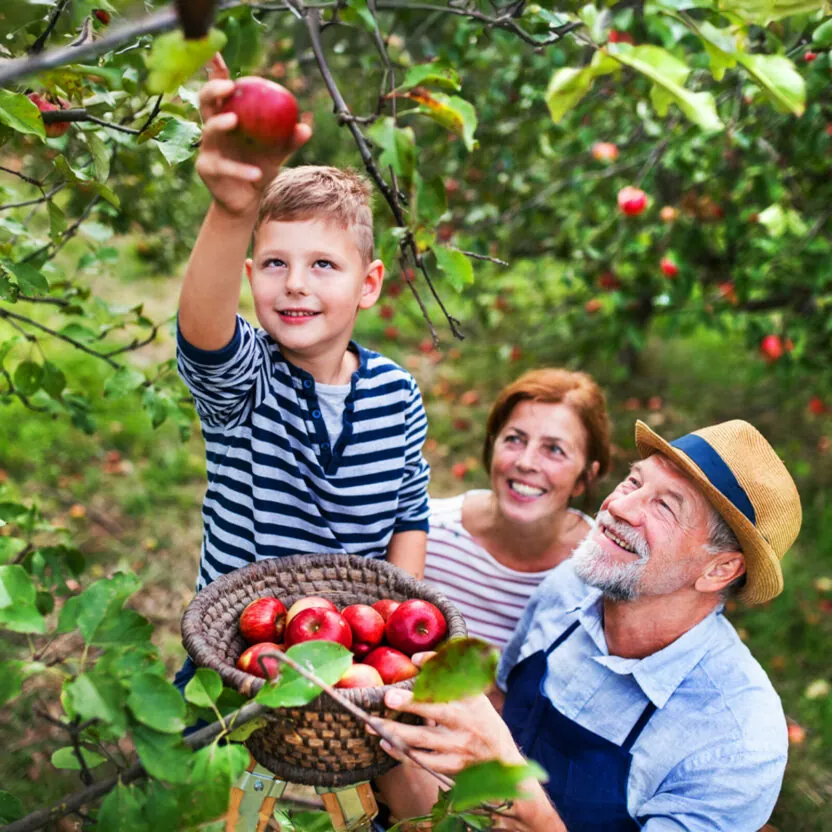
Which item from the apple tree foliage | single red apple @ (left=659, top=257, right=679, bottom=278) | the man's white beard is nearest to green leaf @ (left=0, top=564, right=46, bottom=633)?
the apple tree foliage

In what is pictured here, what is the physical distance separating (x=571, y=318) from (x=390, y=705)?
3.26 meters

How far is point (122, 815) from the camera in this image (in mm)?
990

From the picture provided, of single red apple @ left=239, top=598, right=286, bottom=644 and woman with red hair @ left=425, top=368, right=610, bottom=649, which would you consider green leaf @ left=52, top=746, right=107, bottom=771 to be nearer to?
single red apple @ left=239, top=598, right=286, bottom=644

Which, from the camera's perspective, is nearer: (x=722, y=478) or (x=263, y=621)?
(x=263, y=621)

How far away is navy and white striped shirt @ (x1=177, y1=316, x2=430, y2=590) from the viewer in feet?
5.44

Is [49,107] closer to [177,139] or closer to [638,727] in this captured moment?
[177,139]

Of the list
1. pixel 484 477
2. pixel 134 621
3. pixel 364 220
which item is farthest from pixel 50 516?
pixel 134 621

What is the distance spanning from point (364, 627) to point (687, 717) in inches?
29.1

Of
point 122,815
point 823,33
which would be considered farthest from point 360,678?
point 823,33

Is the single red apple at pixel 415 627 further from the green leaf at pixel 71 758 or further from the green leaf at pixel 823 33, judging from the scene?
the green leaf at pixel 823 33

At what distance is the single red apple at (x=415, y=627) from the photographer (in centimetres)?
142

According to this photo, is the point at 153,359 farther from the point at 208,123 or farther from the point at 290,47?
the point at 208,123

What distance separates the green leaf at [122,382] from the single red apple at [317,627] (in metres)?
0.89

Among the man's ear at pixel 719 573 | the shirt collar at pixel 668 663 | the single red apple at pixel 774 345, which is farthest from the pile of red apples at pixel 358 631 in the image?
the single red apple at pixel 774 345
